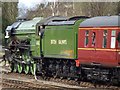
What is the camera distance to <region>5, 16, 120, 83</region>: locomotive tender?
1557 cm

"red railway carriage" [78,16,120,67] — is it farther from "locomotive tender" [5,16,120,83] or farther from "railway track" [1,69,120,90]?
"railway track" [1,69,120,90]

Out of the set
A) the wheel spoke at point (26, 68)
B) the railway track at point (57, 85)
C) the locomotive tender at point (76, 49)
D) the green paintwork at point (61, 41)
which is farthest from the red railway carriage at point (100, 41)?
the wheel spoke at point (26, 68)

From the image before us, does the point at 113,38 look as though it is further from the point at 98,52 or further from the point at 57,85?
the point at 57,85

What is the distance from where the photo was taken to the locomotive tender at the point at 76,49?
15.6 meters

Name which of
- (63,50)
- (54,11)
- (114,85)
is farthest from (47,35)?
(54,11)

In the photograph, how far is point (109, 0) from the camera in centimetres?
3281

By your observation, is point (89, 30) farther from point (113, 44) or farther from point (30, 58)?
point (30, 58)

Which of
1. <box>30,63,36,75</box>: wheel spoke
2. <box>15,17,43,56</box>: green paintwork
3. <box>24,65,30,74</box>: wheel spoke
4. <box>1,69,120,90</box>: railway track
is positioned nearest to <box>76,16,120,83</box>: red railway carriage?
<box>1,69,120,90</box>: railway track

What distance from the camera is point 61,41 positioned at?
18.3 meters

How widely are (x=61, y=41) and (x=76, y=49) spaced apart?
114cm

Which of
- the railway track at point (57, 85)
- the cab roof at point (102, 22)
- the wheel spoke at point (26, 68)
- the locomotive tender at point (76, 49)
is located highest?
the cab roof at point (102, 22)

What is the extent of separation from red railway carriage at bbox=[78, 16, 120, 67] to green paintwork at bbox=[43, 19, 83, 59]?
52 cm

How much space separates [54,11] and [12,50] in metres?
19.3

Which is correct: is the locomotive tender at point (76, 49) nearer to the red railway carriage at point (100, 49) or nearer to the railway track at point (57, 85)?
the red railway carriage at point (100, 49)
